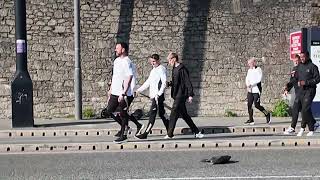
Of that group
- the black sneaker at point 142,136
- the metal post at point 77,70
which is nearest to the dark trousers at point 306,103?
the black sneaker at point 142,136

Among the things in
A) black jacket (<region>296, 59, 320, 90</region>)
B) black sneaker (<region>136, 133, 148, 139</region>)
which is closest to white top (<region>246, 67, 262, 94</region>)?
black jacket (<region>296, 59, 320, 90</region>)

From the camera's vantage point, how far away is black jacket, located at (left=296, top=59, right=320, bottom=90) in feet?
36.6

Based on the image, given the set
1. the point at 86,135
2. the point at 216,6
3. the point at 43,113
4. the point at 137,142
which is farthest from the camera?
the point at 216,6

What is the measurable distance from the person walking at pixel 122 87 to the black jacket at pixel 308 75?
3.49 metres

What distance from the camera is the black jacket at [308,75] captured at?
36.6ft

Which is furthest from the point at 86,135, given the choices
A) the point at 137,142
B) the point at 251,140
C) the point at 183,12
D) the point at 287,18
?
the point at 287,18

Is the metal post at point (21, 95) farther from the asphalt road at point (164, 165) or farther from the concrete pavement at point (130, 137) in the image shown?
the asphalt road at point (164, 165)

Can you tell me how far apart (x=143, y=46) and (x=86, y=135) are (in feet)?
16.9

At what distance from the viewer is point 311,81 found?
11133 mm

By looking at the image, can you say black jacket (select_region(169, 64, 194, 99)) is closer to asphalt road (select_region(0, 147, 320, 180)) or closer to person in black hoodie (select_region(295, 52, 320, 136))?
asphalt road (select_region(0, 147, 320, 180))

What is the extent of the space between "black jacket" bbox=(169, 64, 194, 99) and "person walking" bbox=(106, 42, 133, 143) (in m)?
1.08

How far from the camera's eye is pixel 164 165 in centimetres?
850

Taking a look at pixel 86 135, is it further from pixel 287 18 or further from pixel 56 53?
pixel 287 18

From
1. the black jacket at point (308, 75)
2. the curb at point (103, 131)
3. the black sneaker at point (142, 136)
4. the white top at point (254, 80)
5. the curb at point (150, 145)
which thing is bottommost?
the curb at point (103, 131)
